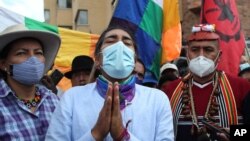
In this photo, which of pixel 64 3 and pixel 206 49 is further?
pixel 64 3

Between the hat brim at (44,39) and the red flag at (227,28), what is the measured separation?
7.01ft

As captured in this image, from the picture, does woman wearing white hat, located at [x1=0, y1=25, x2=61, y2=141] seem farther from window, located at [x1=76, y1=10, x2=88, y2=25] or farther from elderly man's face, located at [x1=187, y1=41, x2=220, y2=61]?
window, located at [x1=76, y1=10, x2=88, y2=25]

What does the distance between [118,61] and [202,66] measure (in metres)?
1.04

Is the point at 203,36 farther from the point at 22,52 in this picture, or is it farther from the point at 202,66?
the point at 22,52

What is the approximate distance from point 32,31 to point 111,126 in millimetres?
1087

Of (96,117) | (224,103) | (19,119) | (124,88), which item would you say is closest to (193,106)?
(224,103)

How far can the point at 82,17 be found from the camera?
39.7 meters

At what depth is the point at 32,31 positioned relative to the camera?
3.62m

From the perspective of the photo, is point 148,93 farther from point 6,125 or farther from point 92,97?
point 6,125

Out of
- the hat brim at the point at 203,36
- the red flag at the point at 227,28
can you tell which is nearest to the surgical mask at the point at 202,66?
the hat brim at the point at 203,36

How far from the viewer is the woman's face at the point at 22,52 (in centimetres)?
357

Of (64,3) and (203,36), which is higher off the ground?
(64,3)

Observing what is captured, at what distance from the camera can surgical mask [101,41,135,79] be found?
3.14 m

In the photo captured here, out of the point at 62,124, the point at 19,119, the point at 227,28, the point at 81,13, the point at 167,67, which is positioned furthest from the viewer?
the point at 81,13
